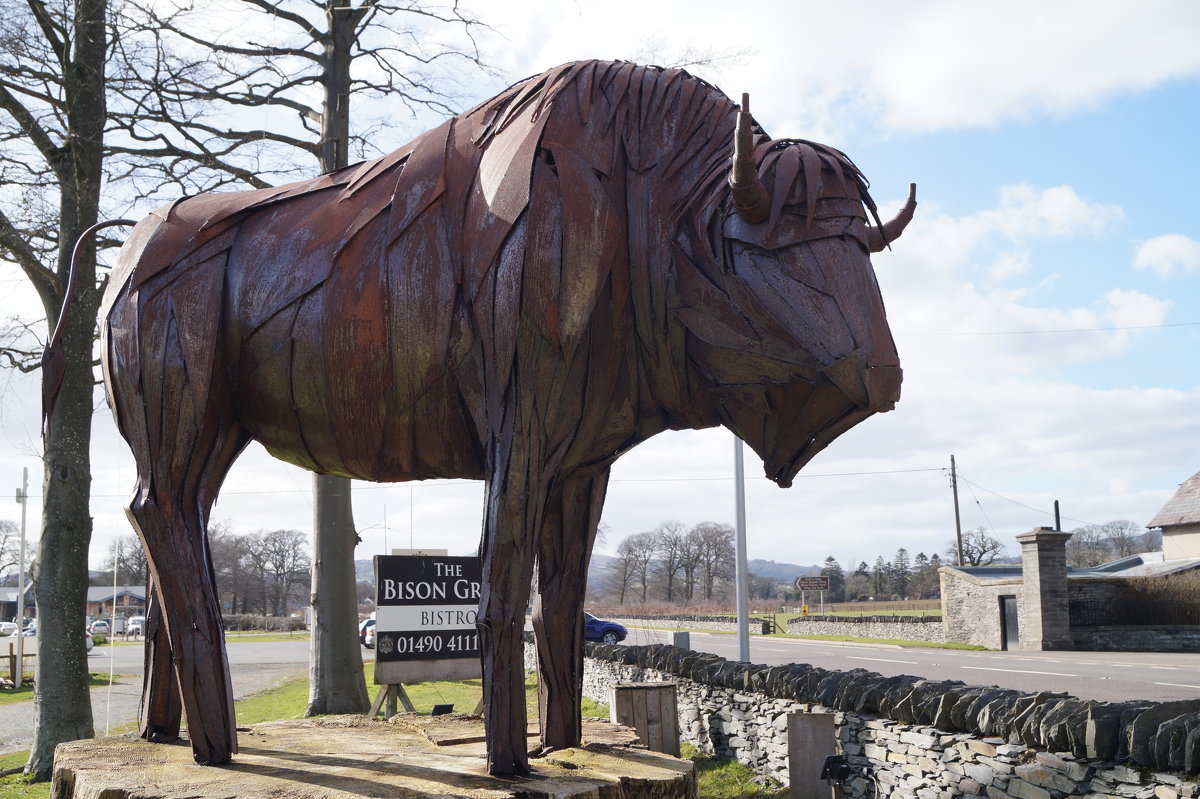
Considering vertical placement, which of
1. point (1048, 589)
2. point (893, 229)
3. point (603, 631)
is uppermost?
point (893, 229)

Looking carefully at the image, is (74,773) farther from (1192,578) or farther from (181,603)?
(1192,578)

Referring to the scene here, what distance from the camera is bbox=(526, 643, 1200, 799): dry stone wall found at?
6090 mm

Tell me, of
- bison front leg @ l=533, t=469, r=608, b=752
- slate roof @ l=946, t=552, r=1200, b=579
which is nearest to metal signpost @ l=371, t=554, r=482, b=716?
bison front leg @ l=533, t=469, r=608, b=752

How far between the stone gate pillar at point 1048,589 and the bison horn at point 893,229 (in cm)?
2808

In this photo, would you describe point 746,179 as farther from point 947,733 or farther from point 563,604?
point 947,733

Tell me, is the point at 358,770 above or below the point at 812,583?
above

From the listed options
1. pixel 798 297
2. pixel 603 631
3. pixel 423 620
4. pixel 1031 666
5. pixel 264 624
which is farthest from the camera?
pixel 264 624

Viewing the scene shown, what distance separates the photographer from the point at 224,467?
4.48m

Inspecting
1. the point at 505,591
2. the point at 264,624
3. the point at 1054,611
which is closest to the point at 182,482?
the point at 505,591

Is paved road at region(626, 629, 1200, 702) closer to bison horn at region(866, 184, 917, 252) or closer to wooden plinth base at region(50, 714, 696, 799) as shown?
wooden plinth base at region(50, 714, 696, 799)

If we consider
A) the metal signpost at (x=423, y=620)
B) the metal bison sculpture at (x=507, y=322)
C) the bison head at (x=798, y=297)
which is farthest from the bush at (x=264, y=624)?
the bison head at (x=798, y=297)

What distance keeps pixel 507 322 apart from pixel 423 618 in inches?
401

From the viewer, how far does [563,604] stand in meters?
4.67

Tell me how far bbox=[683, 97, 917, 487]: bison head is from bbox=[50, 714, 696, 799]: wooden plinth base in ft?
5.41
